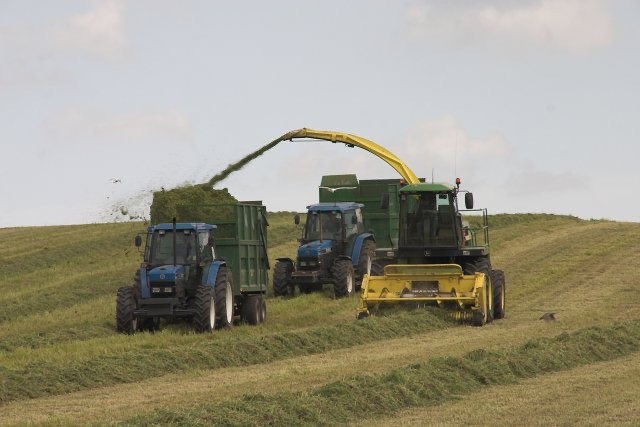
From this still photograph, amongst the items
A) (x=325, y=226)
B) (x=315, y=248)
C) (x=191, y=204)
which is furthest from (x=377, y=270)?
(x=325, y=226)

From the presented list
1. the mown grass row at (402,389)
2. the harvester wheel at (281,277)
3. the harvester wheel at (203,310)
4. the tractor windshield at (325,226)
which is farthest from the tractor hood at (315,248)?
the mown grass row at (402,389)

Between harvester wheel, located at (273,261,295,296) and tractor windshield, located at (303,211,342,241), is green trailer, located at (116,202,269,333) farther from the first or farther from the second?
tractor windshield, located at (303,211,342,241)

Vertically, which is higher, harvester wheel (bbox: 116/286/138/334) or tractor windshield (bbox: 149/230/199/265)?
tractor windshield (bbox: 149/230/199/265)

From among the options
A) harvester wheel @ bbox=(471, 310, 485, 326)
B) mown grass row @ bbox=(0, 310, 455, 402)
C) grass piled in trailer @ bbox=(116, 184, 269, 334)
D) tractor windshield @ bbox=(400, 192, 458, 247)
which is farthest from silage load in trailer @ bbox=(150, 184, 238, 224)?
harvester wheel @ bbox=(471, 310, 485, 326)

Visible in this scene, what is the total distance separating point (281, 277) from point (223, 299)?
6.50 meters

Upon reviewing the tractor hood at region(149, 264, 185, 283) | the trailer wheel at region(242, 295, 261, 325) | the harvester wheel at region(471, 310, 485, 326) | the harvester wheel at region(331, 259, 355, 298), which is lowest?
the harvester wheel at region(471, 310, 485, 326)

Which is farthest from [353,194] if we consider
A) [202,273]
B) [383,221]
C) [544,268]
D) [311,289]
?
[202,273]

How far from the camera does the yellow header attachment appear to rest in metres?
31.4

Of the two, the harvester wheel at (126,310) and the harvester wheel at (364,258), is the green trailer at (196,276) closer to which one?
the harvester wheel at (126,310)

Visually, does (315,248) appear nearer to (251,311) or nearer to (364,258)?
(364,258)

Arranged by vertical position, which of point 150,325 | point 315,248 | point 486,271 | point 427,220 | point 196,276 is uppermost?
point 427,220

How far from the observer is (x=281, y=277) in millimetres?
28250

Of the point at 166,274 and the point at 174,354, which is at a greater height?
the point at 166,274

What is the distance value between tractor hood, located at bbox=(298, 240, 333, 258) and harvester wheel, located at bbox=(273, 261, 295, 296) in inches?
18.5
